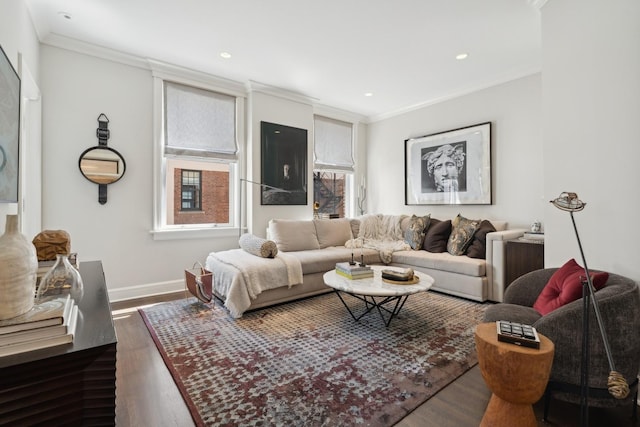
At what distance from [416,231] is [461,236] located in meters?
0.65

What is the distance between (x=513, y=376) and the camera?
1.36m

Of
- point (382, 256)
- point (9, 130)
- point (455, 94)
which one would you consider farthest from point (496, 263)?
point (9, 130)

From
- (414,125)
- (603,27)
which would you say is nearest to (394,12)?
(603,27)

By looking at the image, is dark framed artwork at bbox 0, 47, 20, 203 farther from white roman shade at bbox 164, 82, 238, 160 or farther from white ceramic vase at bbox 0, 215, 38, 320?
white roman shade at bbox 164, 82, 238, 160

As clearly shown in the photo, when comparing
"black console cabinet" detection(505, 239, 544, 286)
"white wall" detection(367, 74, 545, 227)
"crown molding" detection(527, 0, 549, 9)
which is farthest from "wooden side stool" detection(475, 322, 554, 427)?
"white wall" detection(367, 74, 545, 227)

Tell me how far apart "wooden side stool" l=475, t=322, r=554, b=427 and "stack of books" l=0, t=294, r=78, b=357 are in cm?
161

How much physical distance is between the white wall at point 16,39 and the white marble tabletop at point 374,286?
230 cm

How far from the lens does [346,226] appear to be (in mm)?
4801

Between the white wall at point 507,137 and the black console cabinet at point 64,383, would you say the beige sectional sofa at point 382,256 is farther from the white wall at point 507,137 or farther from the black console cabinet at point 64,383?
the black console cabinet at point 64,383

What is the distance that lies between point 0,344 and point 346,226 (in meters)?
4.21

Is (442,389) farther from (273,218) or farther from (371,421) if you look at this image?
(273,218)

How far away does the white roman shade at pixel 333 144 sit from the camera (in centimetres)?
535

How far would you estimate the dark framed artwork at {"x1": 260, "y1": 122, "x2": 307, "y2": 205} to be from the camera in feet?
14.9

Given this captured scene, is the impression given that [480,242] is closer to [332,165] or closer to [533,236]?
[533,236]
